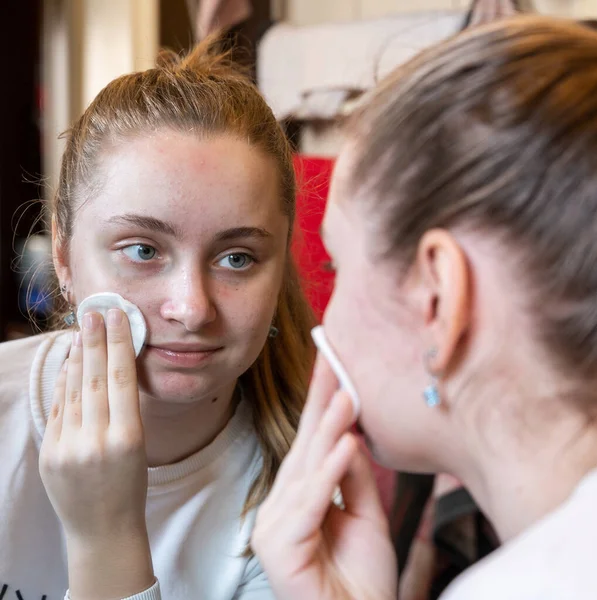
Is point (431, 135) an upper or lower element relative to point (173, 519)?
upper

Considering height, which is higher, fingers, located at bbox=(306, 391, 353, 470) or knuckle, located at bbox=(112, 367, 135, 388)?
fingers, located at bbox=(306, 391, 353, 470)

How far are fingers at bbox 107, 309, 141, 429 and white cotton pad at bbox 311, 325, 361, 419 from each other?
0.24m

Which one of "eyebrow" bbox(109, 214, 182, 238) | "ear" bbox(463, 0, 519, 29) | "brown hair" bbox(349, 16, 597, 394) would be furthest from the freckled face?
"ear" bbox(463, 0, 519, 29)

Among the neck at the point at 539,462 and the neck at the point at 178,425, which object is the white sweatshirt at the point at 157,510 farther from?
the neck at the point at 539,462

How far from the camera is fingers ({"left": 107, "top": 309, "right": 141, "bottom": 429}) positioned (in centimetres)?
74

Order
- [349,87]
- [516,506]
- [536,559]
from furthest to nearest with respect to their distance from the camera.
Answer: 1. [349,87]
2. [516,506]
3. [536,559]

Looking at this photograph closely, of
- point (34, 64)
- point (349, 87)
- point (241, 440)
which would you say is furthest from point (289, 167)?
point (34, 64)

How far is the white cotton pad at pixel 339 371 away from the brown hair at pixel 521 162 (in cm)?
11

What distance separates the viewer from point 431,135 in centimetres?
50

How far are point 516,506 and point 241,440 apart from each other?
486mm

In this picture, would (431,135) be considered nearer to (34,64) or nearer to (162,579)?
(162,579)

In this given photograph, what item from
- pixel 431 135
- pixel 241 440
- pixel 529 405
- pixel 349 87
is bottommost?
pixel 241 440

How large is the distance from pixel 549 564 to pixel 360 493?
0.25 meters

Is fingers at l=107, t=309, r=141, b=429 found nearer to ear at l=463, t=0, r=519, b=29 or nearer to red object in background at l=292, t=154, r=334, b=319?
red object in background at l=292, t=154, r=334, b=319
